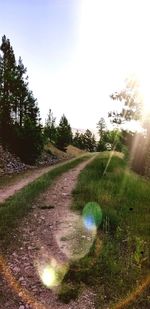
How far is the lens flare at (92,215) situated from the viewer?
11.3 metres

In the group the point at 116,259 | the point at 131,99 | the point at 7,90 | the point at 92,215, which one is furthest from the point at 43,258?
the point at 7,90

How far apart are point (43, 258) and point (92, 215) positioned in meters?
4.04

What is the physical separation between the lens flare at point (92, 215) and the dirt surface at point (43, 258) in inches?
10.8

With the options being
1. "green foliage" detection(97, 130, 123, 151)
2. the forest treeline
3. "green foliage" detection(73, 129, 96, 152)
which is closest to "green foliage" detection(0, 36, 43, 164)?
the forest treeline

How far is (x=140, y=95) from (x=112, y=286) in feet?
79.5

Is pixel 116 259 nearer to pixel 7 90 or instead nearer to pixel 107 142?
pixel 7 90

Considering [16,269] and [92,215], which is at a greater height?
[92,215]

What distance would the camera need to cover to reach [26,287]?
7375 mm

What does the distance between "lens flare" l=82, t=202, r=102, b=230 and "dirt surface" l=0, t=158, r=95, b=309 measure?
0.90 feet

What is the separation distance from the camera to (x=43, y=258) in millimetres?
8758

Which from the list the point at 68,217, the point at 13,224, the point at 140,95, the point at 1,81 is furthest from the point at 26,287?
the point at 1,81

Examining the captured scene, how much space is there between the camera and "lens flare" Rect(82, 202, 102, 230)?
37.1ft

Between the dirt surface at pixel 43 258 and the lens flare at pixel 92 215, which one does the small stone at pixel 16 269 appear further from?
the lens flare at pixel 92 215

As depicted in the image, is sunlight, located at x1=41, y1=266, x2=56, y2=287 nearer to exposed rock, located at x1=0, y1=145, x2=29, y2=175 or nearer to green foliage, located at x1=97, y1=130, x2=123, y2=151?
exposed rock, located at x1=0, y1=145, x2=29, y2=175
